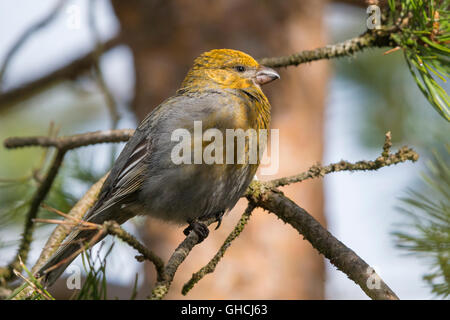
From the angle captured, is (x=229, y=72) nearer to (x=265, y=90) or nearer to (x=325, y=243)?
(x=265, y=90)

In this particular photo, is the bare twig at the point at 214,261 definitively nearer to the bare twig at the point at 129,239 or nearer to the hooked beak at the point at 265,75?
the bare twig at the point at 129,239

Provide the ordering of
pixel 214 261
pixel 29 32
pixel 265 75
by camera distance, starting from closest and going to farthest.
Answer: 1. pixel 214 261
2. pixel 265 75
3. pixel 29 32

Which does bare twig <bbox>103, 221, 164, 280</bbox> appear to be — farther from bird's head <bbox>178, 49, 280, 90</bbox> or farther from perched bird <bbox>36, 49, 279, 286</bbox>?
bird's head <bbox>178, 49, 280, 90</bbox>

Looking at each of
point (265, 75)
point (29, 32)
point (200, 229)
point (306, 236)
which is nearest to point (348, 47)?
point (265, 75)

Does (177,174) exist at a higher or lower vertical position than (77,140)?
lower

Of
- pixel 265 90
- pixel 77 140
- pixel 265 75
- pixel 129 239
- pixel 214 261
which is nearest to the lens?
pixel 129 239

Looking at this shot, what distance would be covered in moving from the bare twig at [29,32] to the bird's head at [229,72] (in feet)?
4.08

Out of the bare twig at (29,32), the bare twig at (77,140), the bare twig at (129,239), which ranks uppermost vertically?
the bare twig at (29,32)

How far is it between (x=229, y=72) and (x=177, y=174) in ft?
3.00

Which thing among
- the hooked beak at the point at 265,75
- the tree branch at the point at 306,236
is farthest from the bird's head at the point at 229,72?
the tree branch at the point at 306,236

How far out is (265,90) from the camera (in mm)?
4668

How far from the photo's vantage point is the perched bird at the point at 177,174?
109 inches
